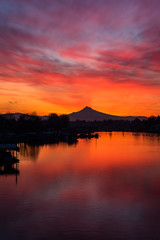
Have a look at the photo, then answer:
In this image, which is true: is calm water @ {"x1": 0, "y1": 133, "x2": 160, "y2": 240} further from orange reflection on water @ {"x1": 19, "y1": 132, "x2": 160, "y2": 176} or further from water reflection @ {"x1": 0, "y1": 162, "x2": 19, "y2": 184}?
orange reflection on water @ {"x1": 19, "y1": 132, "x2": 160, "y2": 176}

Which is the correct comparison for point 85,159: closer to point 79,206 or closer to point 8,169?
point 8,169

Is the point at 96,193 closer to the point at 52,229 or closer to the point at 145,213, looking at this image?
the point at 145,213

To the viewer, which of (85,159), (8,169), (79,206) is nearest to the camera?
(79,206)

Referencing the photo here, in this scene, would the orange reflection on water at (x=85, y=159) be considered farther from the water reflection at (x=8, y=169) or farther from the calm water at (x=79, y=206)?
the calm water at (x=79, y=206)

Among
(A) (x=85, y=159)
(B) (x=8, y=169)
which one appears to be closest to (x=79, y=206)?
(B) (x=8, y=169)

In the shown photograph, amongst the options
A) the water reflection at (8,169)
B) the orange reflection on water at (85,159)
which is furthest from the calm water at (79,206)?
the orange reflection on water at (85,159)

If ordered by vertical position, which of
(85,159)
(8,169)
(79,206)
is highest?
(8,169)

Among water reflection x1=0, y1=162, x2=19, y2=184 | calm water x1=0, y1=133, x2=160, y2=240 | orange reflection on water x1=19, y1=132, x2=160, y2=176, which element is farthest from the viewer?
orange reflection on water x1=19, y1=132, x2=160, y2=176

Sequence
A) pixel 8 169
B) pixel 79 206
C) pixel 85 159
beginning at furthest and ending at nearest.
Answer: pixel 85 159, pixel 8 169, pixel 79 206

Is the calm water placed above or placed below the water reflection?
below

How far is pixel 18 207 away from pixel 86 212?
7.42 meters

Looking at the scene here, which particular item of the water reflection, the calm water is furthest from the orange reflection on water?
the calm water

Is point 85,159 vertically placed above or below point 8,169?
below

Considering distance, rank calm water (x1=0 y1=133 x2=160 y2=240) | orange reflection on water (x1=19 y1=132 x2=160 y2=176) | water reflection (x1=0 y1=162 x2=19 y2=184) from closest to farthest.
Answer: calm water (x1=0 y1=133 x2=160 y2=240)
water reflection (x1=0 y1=162 x2=19 y2=184)
orange reflection on water (x1=19 y1=132 x2=160 y2=176)
